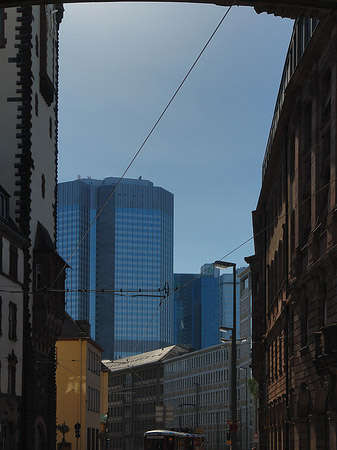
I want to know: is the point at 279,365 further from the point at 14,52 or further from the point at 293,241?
the point at 14,52

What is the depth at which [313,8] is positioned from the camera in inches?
623

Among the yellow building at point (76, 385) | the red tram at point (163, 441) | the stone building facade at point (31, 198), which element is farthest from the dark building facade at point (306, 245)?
the yellow building at point (76, 385)

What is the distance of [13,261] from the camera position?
2201 inches

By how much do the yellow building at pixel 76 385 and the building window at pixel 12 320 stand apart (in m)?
42.6

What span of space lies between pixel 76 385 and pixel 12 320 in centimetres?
4746

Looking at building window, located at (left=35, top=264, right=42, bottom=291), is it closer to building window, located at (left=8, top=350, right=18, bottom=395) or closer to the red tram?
building window, located at (left=8, top=350, right=18, bottom=395)

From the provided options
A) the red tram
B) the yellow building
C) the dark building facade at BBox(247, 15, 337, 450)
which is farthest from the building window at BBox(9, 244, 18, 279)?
the yellow building

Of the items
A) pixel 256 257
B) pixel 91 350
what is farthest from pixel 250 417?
pixel 256 257

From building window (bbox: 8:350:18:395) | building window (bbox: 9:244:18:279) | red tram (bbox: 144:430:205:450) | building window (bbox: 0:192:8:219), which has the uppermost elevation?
building window (bbox: 0:192:8:219)

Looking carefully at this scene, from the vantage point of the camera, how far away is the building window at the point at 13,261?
5539 centimetres

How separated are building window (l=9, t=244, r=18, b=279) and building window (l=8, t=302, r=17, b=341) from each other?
1.73 meters

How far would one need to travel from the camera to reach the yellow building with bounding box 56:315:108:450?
99688 millimetres

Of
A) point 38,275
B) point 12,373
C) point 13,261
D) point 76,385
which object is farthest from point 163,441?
point 13,261

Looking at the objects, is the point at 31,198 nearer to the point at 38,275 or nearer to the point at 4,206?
the point at 4,206
